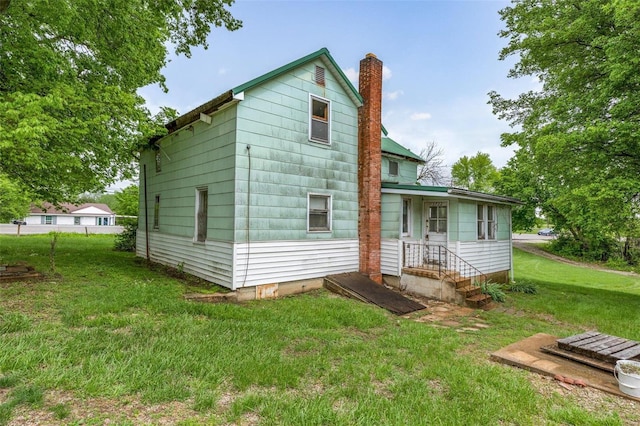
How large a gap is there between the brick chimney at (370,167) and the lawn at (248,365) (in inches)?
128

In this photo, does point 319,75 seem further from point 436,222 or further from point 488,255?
point 488,255

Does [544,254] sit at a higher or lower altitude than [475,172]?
lower

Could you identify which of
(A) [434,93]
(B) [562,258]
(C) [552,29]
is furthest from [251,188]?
(B) [562,258]

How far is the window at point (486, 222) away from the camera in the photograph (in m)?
11.6

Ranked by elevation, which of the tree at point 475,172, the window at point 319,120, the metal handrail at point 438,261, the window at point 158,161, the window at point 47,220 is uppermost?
the tree at point 475,172

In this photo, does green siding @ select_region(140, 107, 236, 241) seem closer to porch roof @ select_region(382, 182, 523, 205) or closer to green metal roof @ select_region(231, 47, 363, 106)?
green metal roof @ select_region(231, 47, 363, 106)

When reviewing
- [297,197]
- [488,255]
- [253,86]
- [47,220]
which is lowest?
[488,255]

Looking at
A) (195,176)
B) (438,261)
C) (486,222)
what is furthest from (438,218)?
(195,176)

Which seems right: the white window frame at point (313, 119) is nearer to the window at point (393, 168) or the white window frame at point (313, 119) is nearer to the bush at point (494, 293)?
the window at point (393, 168)

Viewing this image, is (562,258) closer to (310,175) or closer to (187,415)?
(310,175)

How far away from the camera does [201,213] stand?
31.6ft

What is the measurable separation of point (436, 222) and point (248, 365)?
8.70 metres

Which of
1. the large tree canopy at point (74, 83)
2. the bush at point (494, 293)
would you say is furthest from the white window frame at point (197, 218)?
the bush at point (494, 293)

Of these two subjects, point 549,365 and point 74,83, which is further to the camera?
point 74,83
